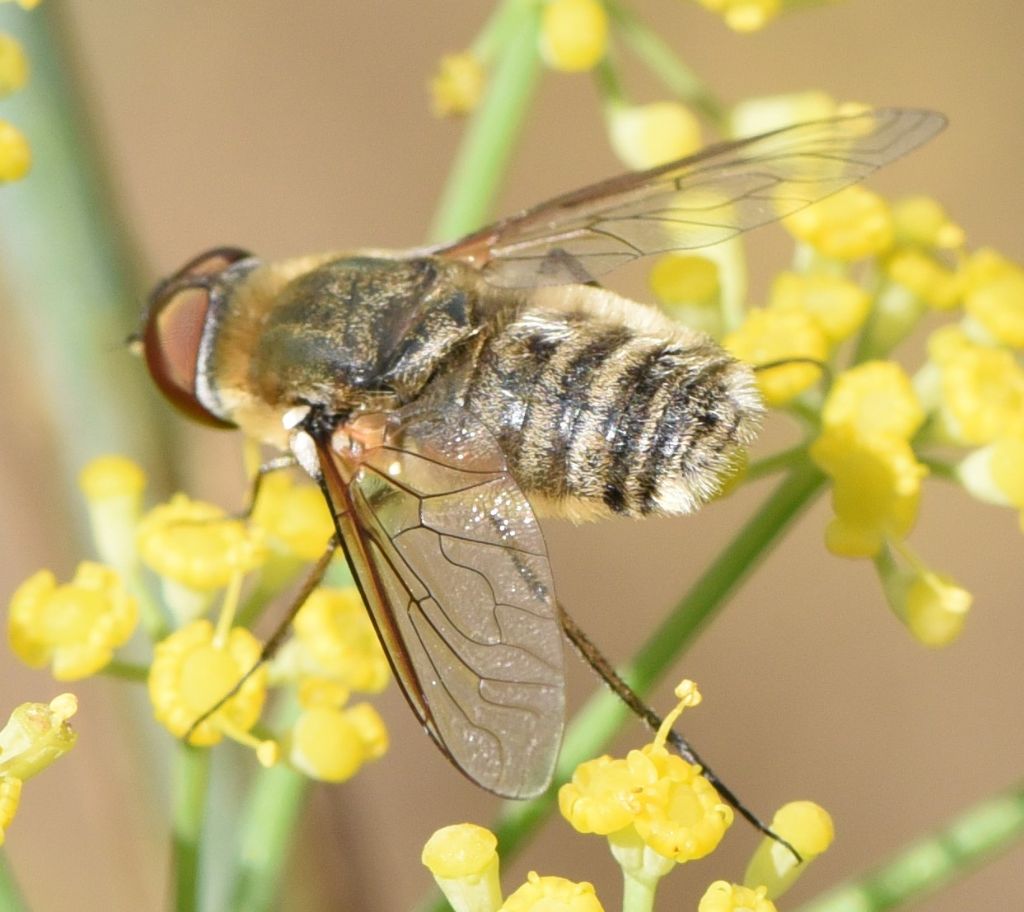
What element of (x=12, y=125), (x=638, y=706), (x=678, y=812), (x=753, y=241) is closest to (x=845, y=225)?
(x=638, y=706)

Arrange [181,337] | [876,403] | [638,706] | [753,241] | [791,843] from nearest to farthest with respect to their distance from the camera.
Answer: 1. [791,843]
2. [638,706]
3. [876,403]
4. [181,337]
5. [753,241]

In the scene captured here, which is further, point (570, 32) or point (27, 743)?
point (570, 32)

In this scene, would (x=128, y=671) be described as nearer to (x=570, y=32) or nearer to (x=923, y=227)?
(x=570, y=32)

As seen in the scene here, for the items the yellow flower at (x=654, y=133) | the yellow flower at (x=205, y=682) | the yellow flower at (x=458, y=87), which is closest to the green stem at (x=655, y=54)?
the yellow flower at (x=654, y=133)

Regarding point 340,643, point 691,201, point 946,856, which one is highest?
point 691,201

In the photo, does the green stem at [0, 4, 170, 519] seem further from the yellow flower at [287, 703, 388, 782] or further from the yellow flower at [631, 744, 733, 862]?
the yellow flower at [631, 744, 733, 862]
